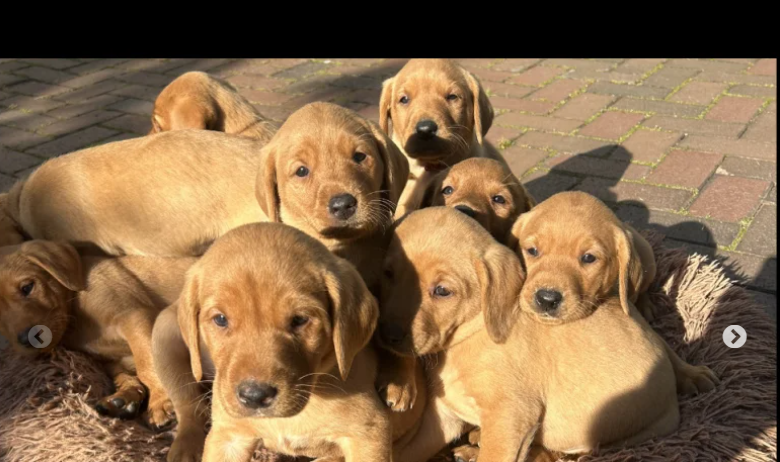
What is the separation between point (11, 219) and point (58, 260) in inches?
33.6

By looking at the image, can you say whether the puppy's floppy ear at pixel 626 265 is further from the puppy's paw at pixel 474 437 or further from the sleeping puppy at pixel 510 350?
the puppy's paw at pixel 474 437

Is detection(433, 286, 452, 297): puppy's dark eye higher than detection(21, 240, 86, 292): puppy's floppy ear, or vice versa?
detection(433, 286, 452, 297): puppy's dark eye

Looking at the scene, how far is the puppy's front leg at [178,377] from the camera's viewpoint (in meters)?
4.01

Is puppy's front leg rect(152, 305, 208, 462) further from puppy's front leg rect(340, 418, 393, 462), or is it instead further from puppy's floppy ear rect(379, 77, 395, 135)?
puppy's floppy ear rect(379, 77, 395, 135)

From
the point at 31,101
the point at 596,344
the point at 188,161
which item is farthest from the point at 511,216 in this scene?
the point at 31,101

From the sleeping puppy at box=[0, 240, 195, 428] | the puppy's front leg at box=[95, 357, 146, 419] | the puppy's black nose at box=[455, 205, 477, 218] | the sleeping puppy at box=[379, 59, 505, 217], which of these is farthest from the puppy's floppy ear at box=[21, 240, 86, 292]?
the puppy's black nose at box=[455, 205, 477, 218]

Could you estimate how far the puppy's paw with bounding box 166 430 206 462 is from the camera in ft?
12.7

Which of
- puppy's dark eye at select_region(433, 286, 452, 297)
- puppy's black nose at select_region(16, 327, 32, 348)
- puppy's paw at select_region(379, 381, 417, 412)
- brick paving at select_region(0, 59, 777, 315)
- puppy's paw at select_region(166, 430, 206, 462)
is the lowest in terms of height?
brick paving at select_region(0, 59, 777, 315)

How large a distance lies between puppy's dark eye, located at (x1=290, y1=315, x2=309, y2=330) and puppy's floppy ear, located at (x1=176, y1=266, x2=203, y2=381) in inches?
16.5

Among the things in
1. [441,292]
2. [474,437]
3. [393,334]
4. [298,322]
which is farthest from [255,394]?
[474,437]

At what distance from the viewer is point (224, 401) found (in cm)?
293

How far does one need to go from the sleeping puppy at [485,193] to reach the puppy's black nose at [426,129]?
55cm

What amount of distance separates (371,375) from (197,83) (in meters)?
3.05

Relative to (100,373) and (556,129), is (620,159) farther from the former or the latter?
(100,373)
